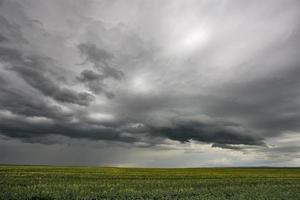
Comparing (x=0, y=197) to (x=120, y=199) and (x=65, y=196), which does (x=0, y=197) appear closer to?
(x=65, y=196)

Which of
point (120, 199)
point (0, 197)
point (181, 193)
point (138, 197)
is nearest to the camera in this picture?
point (0, 197)

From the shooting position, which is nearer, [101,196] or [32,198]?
[32,198]

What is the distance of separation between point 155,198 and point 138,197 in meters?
1.68

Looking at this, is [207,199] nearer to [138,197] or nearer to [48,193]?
[138,197]

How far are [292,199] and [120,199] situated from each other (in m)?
17.5

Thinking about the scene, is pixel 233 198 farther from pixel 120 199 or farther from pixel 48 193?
pixel 48 193

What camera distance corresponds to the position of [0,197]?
76.0 ft

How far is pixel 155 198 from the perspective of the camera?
26.9m

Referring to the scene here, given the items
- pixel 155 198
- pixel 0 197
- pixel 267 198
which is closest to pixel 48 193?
pixel 0 197

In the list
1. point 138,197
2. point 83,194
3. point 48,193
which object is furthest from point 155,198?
point 48,193

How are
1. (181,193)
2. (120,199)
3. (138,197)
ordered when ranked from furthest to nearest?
1. (181,193)
2. (138,197)
3. (120,199)

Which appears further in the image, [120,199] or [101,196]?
[101,196]

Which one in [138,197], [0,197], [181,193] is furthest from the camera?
[181,193]

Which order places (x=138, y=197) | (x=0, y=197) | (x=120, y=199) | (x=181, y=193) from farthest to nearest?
(x=181, y=193), (x=138, y=197), (x=120, y=199), (x=0, y=197)
